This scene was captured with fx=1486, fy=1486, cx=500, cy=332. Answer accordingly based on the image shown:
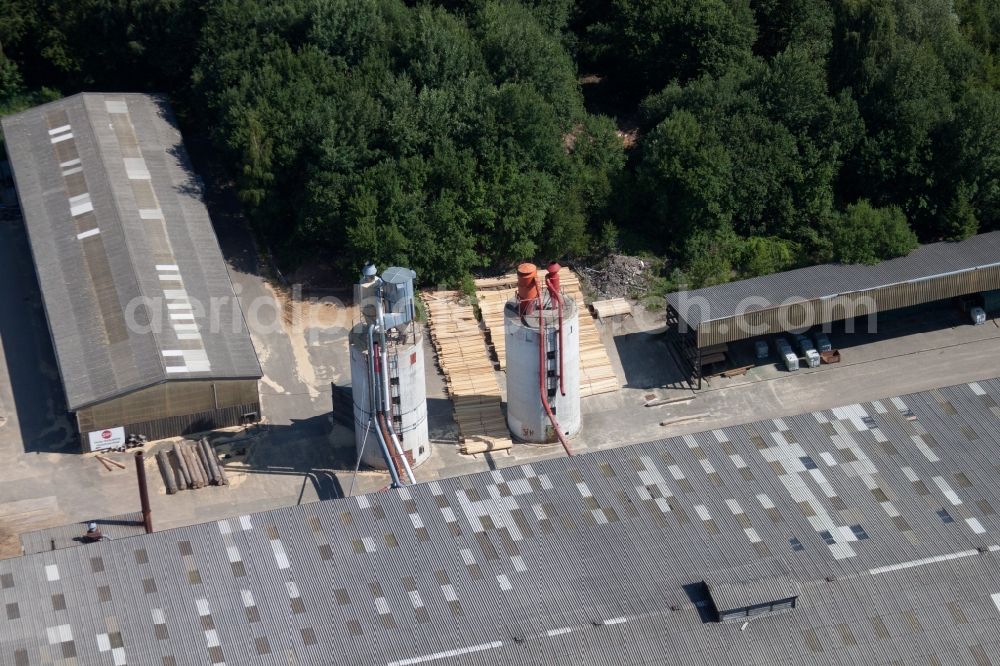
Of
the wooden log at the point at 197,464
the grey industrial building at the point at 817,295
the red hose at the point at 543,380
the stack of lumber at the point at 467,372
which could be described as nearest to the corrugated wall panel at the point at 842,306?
the grey industrial building at the point at 817,295

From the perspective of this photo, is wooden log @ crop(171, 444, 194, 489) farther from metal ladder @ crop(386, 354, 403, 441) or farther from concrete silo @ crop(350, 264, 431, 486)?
metal ladder @ crop(386, 354, 403, 441)

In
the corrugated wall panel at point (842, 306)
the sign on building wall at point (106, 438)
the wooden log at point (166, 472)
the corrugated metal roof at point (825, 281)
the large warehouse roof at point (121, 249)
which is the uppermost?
the large warehouse roof at point (121, 249)

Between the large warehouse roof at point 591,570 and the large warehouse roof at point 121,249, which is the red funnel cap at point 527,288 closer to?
the large warehouse roof at point 591,570

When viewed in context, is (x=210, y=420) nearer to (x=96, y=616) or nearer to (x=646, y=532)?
(x=96, y=616)

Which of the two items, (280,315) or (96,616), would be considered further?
(280,315)

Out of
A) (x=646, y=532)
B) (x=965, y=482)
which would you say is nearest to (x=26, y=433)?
(x=646, y=532)

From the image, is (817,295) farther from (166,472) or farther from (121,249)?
(121,249)
